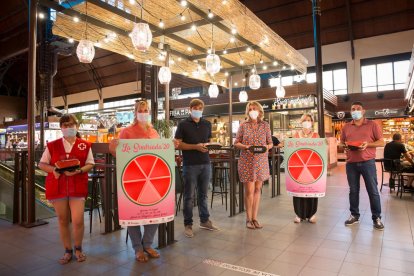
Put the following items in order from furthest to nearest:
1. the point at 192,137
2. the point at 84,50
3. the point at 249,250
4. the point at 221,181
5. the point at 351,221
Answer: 1. the point at 221,181
2. the point at 84,50
3. the point at 351,221
4. the point at 192,137
5. the point at 249,250

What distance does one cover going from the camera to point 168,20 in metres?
6.23

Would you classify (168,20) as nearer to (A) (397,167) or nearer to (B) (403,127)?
(A) (397,167)

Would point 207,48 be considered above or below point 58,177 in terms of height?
above

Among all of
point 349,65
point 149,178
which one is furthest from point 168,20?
point 349,65

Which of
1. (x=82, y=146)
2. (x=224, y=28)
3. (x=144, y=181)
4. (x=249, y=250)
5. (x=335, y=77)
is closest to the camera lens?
(x=144, y=181)

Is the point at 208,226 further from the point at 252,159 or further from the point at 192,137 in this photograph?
the point at 192,137

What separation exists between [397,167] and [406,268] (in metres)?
4.38

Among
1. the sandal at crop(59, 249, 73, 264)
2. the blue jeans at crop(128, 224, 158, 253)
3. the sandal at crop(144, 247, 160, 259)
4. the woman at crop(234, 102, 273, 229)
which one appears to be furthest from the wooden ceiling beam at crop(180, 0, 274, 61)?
the sandal at crop(59, 249, 73, 264)

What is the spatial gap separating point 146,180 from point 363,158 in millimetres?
2879

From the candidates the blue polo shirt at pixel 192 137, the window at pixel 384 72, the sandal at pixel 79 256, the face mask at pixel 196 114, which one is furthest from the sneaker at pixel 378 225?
the window at pixel 384 72

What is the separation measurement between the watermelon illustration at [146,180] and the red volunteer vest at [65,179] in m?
0.52

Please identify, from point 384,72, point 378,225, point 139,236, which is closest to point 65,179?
point 139,236

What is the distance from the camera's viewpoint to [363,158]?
13.1ft

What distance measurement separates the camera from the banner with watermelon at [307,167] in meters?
4.21
